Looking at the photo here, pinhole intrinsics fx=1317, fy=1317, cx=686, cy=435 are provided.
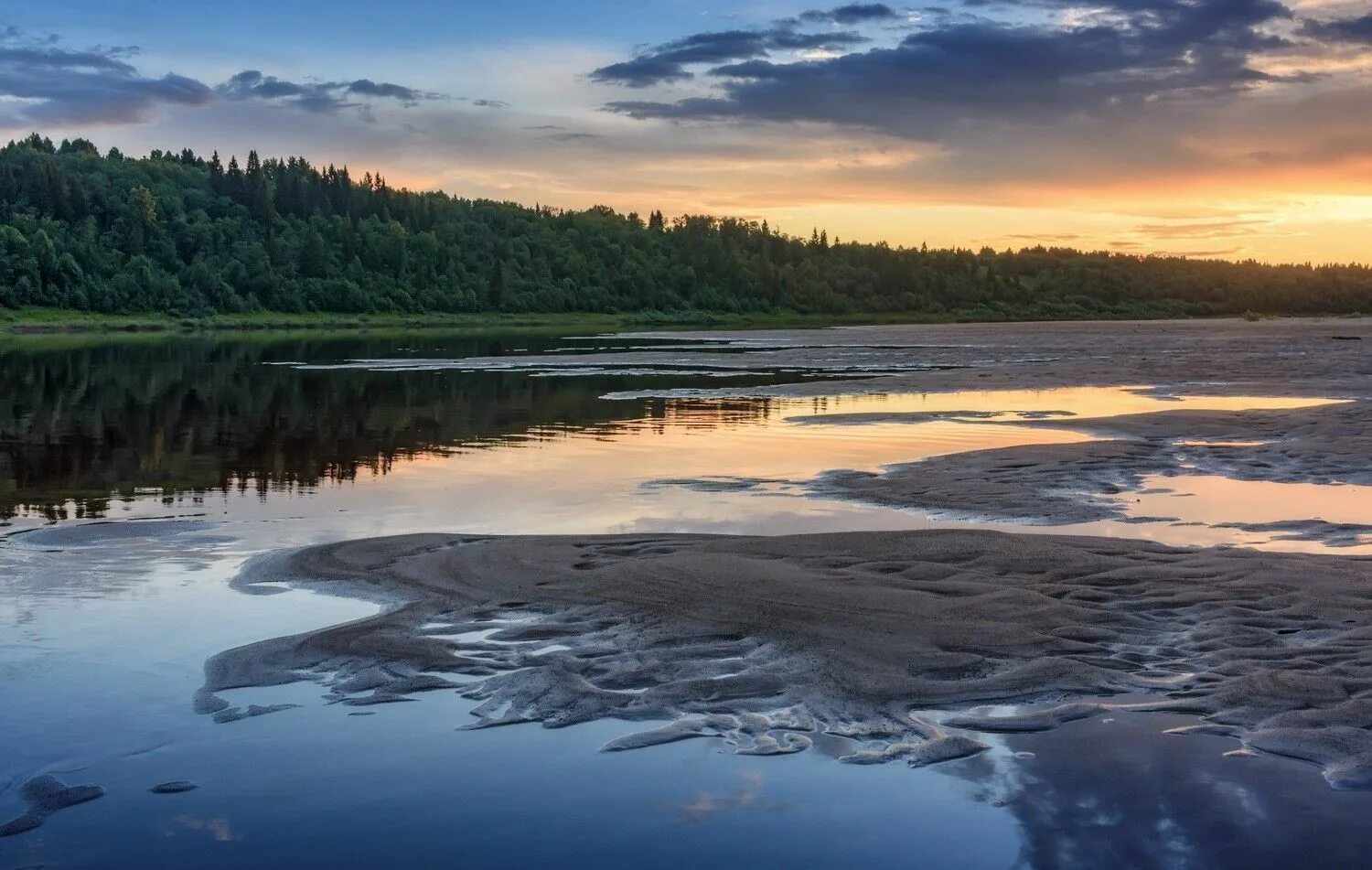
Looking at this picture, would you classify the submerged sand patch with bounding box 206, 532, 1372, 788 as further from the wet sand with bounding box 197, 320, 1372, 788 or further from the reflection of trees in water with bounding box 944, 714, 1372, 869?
the reflection of trees in water with bounding box 944, 714, 1372, 869

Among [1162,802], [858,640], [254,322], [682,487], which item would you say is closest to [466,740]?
[858,640]

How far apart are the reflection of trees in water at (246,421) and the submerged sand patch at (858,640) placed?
903 cm

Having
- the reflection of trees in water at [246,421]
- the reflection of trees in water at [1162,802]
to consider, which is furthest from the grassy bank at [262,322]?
the reflection of trees in water at [1162,802]

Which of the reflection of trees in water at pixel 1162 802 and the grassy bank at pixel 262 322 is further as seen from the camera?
the grassy bank at pixel 262 322

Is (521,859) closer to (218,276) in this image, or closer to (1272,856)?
(1272,856)

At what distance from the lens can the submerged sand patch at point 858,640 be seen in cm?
948

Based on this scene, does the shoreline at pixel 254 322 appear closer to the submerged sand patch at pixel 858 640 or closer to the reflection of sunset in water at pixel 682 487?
the reflection of sunset in water at pixel 682 487

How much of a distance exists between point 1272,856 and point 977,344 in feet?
290

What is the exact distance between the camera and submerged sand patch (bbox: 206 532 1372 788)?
31.1ft

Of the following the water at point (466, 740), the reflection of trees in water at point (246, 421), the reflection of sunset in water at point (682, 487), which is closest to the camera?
the water at point (466, 740)

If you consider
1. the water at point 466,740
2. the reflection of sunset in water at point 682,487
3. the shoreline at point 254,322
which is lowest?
the water at point 466,740

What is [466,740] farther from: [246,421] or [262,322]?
[262,322]

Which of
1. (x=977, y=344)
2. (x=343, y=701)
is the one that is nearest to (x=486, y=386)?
(x=343, y=701)

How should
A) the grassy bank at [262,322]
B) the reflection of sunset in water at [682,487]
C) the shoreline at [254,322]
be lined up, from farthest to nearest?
the grassy bank at [262,322], the shoreline at [254,322], the reflection of sunset in water at [682,487]
